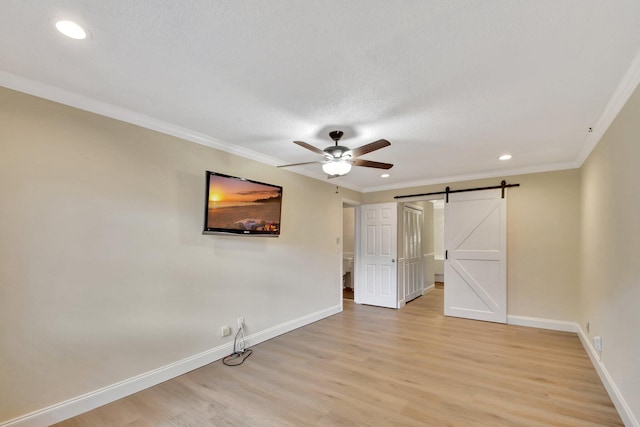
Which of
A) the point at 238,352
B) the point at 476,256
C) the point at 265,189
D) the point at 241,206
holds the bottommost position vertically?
the point at 238,352

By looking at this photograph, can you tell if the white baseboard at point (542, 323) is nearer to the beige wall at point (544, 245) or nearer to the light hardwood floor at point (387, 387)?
the beige wall at point (544, 245)

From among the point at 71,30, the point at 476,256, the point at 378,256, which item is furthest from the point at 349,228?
the point at 71,30

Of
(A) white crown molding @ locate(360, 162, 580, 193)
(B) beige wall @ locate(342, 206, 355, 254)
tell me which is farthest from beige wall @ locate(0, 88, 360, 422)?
(B) beige wall @ locate(342, 206, 355, 254)

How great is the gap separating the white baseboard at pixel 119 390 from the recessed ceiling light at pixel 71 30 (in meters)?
2.66

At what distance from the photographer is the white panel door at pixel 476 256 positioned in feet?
15.9

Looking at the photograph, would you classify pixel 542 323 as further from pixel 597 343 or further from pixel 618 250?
pixel 618 250

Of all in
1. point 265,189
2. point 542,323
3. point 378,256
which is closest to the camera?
point 265,189

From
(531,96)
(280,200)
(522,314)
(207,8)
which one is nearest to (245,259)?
(280,200)

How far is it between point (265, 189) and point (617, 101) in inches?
140

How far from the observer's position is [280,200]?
416cm

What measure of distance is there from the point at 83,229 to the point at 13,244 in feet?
1.37

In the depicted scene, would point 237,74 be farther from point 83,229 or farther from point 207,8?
point 83,229

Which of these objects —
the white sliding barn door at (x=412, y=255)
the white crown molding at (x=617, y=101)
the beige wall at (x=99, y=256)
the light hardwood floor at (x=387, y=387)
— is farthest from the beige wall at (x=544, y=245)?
the beige wall at (x=99, y=256)

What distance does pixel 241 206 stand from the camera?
11.8 feet
